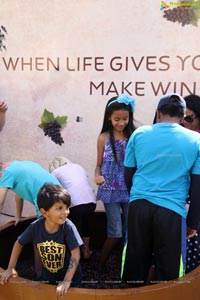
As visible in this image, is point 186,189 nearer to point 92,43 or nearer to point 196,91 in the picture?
point 196,91

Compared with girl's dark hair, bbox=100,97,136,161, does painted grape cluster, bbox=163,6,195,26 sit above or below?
above

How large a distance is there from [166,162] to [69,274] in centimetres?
84

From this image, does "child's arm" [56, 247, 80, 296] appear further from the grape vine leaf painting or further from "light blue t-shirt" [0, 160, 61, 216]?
the grape vine leaf painting

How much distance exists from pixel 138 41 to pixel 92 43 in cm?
47

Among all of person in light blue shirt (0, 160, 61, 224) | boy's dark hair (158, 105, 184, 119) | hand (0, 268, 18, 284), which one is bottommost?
hand (0, 268, 18, 284)

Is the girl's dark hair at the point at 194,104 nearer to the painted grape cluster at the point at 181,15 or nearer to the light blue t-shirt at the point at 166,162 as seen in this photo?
the light blue t-shirt at the point at 166,162

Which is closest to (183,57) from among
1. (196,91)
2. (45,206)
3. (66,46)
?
(196,91)

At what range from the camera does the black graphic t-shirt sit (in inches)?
83.5

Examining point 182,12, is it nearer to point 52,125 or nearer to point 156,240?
point 52,125

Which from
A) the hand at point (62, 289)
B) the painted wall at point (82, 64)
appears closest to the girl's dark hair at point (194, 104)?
the painted wall at point (82, 64)

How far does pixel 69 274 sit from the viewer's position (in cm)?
203

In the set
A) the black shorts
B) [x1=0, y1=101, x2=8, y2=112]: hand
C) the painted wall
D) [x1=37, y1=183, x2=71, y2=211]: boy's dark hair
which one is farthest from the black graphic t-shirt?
[x1=0, y1=101, x2=8, y2=112]: hand

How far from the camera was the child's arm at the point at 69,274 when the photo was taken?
193cm

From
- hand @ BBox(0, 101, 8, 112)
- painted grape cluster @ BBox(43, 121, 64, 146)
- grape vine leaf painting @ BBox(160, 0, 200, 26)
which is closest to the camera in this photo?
grape vine leaf painting @ BBox(160, 0, 200, 26)
